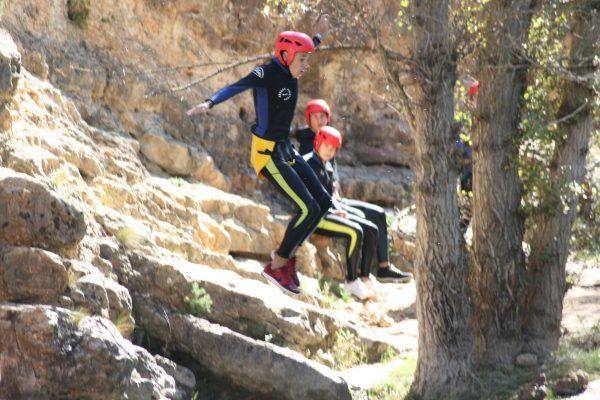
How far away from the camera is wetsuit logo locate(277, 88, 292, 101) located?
332 inches

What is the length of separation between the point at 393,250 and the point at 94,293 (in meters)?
7.02

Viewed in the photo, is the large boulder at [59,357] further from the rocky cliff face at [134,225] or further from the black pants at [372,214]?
the black pants at [372,214]

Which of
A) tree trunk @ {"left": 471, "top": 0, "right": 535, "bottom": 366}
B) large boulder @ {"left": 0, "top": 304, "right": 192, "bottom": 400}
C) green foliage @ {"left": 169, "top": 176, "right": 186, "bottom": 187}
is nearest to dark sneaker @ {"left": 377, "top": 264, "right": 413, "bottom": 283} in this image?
tree trunk @ {"left": 471, "top": 0, "right": 535, "bottom": 366}

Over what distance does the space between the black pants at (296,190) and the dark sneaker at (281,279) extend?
16 centimetres

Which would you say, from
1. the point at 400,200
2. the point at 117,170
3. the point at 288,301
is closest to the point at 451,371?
the point at 288,301

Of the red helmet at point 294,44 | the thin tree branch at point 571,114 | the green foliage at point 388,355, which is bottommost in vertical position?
the green foliage at point 388,355

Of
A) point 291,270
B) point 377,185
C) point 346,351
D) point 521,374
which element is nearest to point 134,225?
point 291,270

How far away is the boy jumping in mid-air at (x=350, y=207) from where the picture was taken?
10766 millimetres

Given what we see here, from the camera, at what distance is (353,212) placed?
1120 centimetres

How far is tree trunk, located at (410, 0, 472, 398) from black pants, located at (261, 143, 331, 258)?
0.94m

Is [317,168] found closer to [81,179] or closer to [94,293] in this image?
[81,179]

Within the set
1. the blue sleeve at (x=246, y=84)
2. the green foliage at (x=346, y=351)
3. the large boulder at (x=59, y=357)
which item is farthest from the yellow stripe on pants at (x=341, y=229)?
the large boulder at (x=59, y=357)

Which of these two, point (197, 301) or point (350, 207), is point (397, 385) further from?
point (350, 207)

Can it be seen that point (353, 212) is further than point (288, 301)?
Yes
